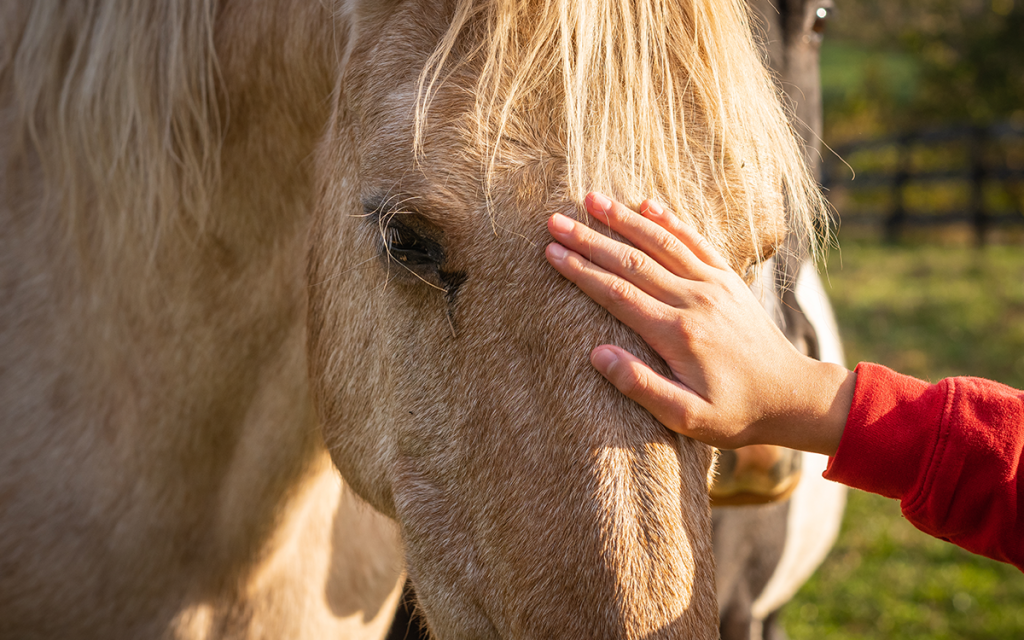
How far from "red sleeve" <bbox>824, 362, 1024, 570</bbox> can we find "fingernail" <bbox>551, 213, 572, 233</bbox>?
574mm

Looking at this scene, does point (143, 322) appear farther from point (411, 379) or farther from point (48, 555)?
point (411, 379)

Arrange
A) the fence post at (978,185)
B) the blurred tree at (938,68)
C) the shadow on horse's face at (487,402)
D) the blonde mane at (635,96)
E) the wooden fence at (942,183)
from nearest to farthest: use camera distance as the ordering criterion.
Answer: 1. the shadow on horse's face at (487,402)
2. the blonde mane at (635,96)
3. the fence post at (978,185)
4. the wooden fence at (942,183)
5. the blurred tree at (938,68)

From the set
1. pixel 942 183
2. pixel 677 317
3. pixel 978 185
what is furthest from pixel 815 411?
pixel 942 183

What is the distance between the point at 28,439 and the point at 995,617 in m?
4.23

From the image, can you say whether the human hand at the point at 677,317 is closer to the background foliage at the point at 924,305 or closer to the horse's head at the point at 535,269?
the horse's head at the point at 535,269

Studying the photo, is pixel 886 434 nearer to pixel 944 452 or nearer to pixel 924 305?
pixel 944 452

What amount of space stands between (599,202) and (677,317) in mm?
198

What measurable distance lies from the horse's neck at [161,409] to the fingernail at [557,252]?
733 mm

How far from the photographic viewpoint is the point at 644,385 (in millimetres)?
1060

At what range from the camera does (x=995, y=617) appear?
3861 mm

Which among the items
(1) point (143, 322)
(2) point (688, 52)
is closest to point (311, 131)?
(1) point (143, 322)

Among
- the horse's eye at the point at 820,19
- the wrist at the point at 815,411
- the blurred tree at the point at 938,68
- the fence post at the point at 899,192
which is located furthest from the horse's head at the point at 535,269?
the blurred tree at the point at 938,68

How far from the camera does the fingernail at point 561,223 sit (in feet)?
3.64

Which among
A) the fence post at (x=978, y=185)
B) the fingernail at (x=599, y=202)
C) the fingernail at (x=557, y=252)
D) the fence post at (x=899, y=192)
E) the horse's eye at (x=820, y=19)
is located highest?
the fingernail at (x=599, y=202)
